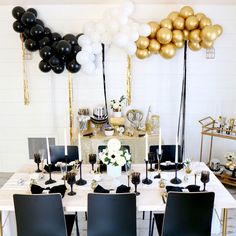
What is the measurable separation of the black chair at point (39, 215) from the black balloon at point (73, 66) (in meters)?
2.31

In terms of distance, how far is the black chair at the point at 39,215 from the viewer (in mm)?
2014

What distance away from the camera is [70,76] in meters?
4.23

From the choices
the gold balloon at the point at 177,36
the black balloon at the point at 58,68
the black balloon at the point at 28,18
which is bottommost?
the black balloon at the point at 58,68

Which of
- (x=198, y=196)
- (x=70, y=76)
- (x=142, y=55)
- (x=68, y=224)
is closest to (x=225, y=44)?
(x=142, y=55)

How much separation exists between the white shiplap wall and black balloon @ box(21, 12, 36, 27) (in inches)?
11.5

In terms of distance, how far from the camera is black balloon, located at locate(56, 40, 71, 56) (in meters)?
3.76

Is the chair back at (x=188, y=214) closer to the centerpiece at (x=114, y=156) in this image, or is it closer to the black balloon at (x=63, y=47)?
the centerpiece at (x=114, y=156)

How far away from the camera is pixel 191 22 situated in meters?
3.71

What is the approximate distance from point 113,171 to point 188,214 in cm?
78

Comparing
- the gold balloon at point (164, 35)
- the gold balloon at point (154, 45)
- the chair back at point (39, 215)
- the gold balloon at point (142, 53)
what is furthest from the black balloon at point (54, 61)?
the chair back at point (39, 215)

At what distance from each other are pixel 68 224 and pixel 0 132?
2.64 meters

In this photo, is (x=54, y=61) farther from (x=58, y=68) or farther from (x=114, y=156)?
(x=114, y=156)

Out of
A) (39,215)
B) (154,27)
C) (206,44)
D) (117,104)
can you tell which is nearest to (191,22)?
(206,44)

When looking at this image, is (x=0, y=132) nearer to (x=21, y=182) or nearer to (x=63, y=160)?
(x=63, y=160)
